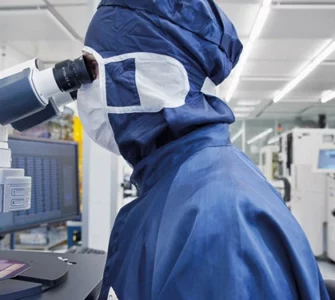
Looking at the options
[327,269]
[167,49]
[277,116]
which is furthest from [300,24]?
[277,116]

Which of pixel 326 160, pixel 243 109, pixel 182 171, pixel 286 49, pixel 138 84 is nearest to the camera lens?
pixel 182 171

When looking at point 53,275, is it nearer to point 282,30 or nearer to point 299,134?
point 282,30

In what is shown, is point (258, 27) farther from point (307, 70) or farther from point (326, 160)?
A: point (307, 70)

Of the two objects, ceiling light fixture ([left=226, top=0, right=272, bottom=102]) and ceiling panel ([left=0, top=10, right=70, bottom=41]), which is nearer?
ceiling light fixture ([left=226, top=0, right=272, bottom=102])

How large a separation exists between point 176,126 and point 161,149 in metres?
0.06

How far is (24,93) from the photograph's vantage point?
735 millimetres

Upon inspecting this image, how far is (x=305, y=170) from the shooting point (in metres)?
4.79

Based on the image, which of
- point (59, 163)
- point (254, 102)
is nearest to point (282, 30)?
point (59, 163)

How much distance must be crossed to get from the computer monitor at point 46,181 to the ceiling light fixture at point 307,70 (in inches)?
163

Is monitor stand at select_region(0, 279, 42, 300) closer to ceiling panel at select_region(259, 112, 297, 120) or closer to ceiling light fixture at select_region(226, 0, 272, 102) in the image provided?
ceiling light fixture at select_region(226, 0, 272, 102)

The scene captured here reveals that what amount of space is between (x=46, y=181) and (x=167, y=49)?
0.70m

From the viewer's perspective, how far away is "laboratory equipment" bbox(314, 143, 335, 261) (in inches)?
173

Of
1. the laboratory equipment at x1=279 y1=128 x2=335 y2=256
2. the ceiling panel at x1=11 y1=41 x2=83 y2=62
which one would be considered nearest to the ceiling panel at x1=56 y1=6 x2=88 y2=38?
the ceiling panel at x1=11 y1=41 x2=83 y2=62

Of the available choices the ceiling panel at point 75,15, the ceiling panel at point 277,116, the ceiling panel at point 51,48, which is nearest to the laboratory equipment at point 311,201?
the ceiling panel at point 75,15
